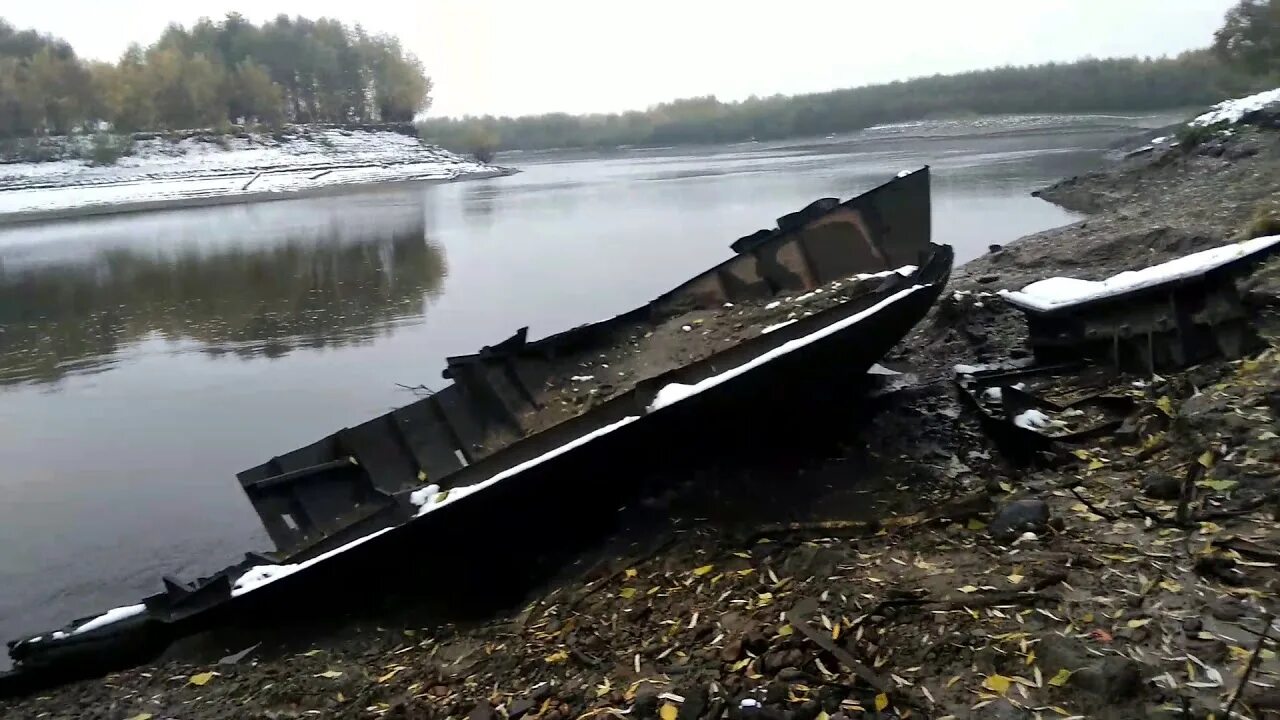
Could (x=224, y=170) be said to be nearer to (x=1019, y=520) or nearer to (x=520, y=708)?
(x=520, y=708)

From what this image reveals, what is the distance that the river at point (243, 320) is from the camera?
7.62 metres

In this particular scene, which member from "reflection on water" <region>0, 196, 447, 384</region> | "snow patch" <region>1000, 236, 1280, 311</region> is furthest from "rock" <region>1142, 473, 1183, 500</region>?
"reflection on water" <region>0, 196, 447, 384</region>

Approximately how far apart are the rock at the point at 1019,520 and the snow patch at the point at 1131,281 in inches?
83.2

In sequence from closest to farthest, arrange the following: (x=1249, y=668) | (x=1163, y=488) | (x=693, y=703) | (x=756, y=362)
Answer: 1. (x=1249, y=668)
2. (x=693, y=703)
3. (x=1163, y=488)
4. (x=756, y=362)

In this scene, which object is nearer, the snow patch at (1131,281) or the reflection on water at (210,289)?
the snow patch at (1131,281)

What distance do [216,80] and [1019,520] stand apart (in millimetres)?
80755

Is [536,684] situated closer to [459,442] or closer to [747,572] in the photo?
[747,572]

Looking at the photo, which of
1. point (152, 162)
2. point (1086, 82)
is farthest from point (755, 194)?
point (1086, 82)

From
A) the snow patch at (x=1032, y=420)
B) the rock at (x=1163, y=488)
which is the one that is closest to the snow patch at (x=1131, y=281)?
the snow patch at (x=1032, y=420)

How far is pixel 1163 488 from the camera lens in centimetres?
446

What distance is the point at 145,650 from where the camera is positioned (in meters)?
5.46

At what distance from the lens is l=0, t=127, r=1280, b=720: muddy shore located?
3279 millimetres

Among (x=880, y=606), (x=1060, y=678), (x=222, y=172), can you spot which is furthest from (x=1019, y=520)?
(x=222, y=172)

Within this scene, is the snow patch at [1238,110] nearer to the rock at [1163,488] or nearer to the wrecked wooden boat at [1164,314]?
the wrecked wooden boat at [1164,314]
